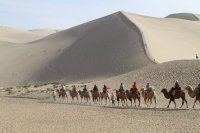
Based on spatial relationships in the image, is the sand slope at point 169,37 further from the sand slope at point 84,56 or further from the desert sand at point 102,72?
the sand slope at point 84,56

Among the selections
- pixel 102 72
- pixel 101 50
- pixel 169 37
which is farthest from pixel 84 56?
pixel 169 37

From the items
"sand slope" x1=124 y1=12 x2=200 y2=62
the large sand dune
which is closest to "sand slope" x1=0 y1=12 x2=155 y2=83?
the large sand dune

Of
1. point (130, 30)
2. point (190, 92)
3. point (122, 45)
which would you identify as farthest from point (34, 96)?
point (130, 30)

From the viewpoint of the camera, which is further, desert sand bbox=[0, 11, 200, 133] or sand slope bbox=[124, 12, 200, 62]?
sand slope bbox=[124, 12, 200, 62]

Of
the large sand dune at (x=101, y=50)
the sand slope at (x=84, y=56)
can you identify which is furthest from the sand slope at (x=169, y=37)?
the sand slope at (x=84, y=56)

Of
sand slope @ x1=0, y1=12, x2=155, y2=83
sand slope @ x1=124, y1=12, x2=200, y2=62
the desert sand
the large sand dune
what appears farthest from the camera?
sand slope @ x1=124, y1=12, x2=200, y2=62

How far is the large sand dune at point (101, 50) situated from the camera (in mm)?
60406

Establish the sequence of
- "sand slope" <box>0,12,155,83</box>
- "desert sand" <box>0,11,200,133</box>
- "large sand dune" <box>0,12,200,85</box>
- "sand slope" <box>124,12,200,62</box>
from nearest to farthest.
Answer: "desert sand" <box>0,11,200,133</box>, "sand slope" <box>0,12,155,83</box>, "large sand dune" <box>0,12,200,85</box>, "sand slope" <box>124,12,200,62</box>

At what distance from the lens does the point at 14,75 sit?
65.8 metres

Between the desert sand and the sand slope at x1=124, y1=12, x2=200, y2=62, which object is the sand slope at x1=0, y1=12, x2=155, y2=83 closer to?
the desert sand

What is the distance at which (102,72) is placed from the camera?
58906mm

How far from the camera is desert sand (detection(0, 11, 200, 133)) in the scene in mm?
19812

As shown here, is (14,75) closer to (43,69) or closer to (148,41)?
(43,69)

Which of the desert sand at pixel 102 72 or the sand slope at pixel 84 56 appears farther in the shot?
the sand slope at pixel 84 56
